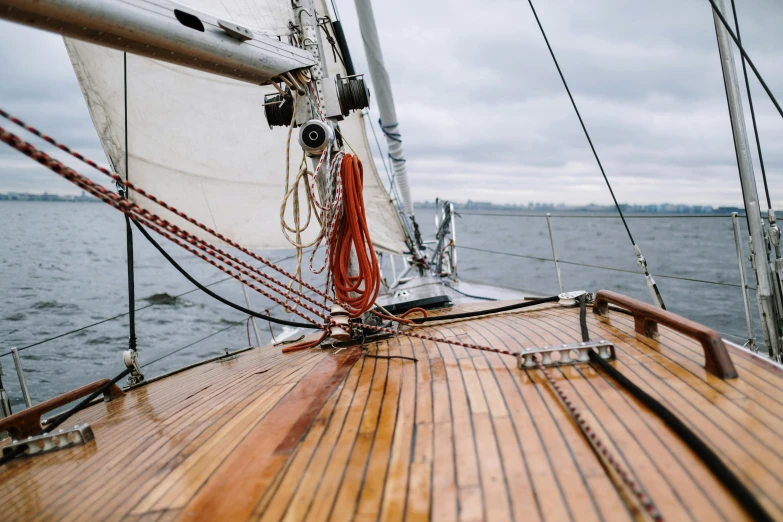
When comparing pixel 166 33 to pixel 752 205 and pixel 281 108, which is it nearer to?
pixel 281 108

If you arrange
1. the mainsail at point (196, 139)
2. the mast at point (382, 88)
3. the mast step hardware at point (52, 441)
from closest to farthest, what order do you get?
the mast step hardware at point (52, 441), the mainsail at point (196, 139), the mast at point (382, 88)

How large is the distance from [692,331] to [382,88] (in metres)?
4.45

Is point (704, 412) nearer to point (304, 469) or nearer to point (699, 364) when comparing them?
point (699, 364)

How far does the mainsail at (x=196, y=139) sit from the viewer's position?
4.46 meters

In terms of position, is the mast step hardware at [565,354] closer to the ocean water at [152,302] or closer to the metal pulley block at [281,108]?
the metal pulley block at [281,108]

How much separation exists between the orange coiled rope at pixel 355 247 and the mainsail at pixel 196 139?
200 cm

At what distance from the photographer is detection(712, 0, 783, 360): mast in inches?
118

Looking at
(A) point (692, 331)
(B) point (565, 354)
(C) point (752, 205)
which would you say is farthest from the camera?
(C) point (752, 205)

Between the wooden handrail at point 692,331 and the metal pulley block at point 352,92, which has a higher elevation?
the metal pulley block at point 352,92

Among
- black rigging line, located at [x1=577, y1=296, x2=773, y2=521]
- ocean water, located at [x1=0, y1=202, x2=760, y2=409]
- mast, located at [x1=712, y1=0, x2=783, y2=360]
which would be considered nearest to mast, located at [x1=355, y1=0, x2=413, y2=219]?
ocean water, located at [x1=0, y1=202, x2=760, y2=409]

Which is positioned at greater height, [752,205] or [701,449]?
[752,205]

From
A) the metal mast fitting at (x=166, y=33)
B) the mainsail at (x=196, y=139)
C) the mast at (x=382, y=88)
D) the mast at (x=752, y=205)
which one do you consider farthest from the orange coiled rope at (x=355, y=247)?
the mast at (x=382, y=88)

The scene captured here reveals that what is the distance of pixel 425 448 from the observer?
5.27 feet

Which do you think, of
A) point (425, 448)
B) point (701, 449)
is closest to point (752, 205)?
point (701, 449)
